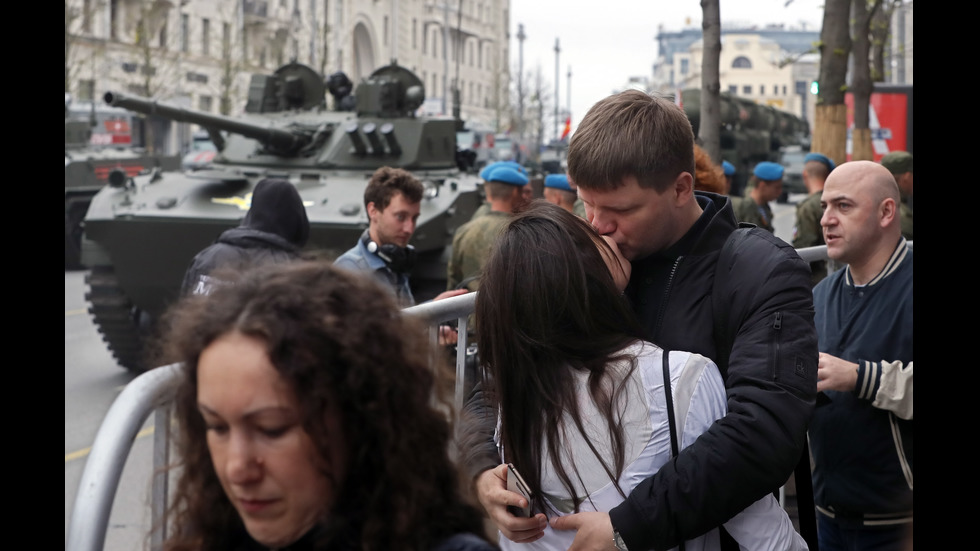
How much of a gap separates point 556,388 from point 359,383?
2.14 ft

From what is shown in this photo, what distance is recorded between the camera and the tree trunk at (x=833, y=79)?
11070 millimetres

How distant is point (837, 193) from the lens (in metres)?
3.84

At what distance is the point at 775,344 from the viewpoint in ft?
7.48

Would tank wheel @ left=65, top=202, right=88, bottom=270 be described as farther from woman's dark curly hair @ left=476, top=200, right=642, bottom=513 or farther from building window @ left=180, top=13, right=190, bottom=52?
building window @ left=180, top=13, right=190, bottom=52

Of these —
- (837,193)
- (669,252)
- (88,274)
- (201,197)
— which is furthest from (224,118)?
(669,252)

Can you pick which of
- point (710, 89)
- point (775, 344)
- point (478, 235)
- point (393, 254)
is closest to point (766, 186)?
point (710, 89)

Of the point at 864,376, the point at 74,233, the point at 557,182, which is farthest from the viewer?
the point at 74,233

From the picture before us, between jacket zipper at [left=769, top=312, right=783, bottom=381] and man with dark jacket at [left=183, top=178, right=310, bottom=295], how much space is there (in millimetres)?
3672

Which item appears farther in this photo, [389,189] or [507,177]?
[507,177]

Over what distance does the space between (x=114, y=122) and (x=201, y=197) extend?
17.7m

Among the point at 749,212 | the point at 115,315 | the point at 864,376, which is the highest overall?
the point at 749,212

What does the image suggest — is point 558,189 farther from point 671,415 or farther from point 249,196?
point 671,415

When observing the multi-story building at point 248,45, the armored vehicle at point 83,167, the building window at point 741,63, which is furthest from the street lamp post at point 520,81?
the building window at point 741,63

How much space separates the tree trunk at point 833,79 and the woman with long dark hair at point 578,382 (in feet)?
30.2
